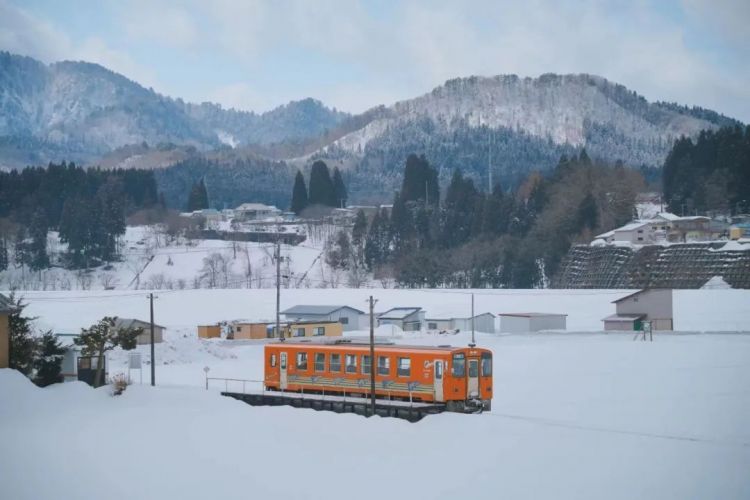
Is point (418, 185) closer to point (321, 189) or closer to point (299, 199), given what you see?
point (321, 189)

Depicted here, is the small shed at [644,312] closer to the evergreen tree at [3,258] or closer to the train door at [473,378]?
the train door at [473,378]

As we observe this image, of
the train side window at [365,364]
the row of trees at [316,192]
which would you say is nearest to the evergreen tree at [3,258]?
the row of trees at [316,192]

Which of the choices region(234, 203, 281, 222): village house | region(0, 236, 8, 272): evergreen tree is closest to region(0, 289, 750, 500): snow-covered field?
region(0, 236, 8, 272): evergreen tree

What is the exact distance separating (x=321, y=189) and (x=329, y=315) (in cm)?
8123

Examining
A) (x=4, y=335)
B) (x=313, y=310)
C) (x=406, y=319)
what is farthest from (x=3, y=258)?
(x=4, y=335)

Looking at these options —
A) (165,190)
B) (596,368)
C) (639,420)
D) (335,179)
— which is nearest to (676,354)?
(596,368)

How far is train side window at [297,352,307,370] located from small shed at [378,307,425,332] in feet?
102

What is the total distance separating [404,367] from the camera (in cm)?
2800

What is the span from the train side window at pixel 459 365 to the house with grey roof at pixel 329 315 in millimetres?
34621

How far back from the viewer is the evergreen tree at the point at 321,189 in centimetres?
14200

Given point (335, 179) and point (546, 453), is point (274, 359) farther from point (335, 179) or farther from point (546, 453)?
point (335, 179)

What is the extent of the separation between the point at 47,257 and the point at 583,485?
10122cm

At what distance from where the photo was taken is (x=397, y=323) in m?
62.1

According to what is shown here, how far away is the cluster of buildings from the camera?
9119cm
